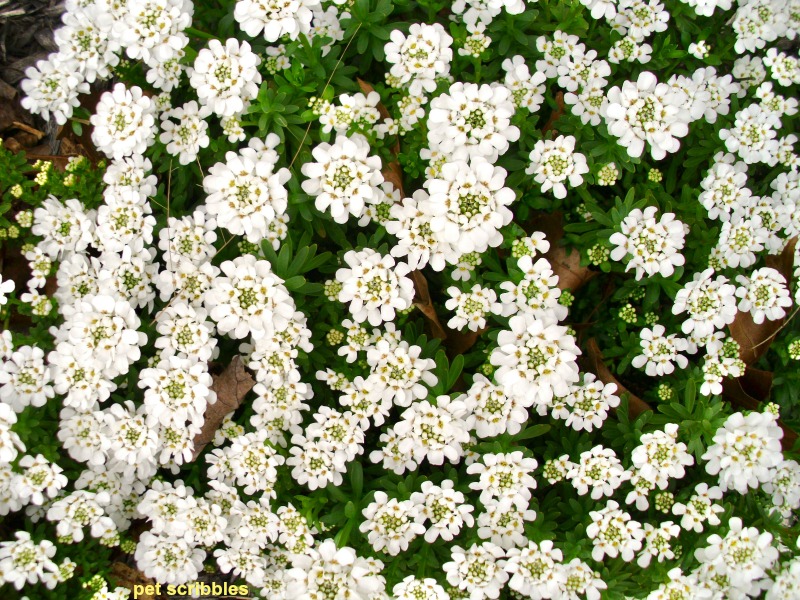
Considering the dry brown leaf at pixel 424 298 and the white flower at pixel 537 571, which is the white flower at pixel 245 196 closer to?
the dry brown leaf at pixel 424 298

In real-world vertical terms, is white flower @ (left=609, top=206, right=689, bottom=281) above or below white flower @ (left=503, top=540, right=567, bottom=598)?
above

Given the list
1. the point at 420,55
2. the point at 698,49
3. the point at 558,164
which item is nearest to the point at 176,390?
the point at 420,55

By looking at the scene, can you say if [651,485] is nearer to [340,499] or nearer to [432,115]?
[340,499]

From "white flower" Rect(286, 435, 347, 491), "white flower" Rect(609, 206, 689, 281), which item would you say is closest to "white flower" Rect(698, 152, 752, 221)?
"white flower" Rect(609, 206, 689, 281)

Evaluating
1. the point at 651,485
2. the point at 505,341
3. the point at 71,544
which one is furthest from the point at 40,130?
the point at 651,485

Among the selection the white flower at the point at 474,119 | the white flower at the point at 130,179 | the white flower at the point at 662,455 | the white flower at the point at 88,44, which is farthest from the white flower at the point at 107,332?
the white flower at the point at 662,455

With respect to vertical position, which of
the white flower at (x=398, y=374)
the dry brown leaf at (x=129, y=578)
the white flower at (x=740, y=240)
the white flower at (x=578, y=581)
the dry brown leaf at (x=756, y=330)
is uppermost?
the white flower at (x=740, y=240)

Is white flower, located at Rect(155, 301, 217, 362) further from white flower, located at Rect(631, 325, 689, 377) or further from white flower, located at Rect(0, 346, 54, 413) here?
white flower, located at Rect(631, 325, 689, 377)
